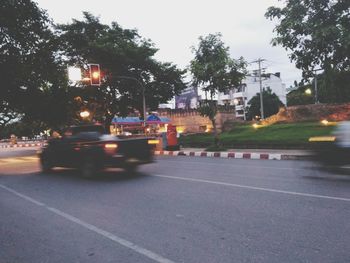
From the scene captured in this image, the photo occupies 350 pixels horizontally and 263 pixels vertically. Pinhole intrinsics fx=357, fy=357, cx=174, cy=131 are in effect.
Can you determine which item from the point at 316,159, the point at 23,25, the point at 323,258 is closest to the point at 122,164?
the point at 316,159

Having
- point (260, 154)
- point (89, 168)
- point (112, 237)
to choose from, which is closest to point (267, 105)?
point (260, 154)

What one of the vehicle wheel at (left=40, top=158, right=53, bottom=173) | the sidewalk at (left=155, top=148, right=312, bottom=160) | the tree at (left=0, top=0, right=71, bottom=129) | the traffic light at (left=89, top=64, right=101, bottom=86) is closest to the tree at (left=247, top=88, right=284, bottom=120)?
the tree at (left=0, top=0, right=71, bottom=129)

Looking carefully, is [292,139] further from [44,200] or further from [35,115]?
[35,115]

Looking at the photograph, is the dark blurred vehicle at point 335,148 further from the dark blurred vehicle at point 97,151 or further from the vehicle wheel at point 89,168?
the vehicle wheel at point 89,168

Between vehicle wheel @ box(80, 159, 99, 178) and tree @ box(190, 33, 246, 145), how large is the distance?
1165cm

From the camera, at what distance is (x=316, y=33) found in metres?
16.6

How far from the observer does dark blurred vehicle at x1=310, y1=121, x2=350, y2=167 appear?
8.91 metres

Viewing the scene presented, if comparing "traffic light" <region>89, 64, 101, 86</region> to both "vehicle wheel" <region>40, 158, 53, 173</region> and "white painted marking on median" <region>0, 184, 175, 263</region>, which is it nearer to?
"vehicle wheel" <region>40, 158, 53, 173</region>

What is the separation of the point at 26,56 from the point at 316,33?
2079 centimetres

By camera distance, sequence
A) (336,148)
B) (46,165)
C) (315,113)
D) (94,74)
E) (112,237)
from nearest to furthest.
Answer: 1. (112,237)
2. (336,148)
3. (46,165)
4. (94,74)
5. (315,113)

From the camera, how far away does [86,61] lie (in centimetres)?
3092

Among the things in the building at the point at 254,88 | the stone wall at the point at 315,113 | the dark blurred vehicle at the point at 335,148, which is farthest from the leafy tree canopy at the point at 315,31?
the building at the point at 254,88

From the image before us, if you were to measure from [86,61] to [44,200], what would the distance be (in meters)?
24.8

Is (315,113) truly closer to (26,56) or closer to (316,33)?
(316,33)
